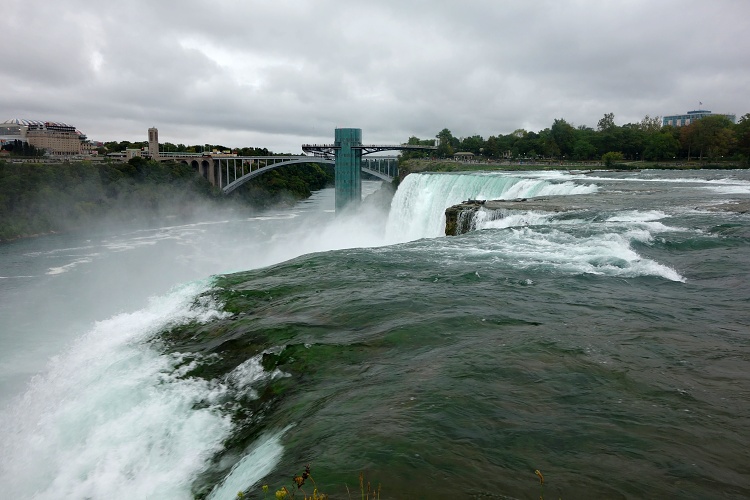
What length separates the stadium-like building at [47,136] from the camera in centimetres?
9094

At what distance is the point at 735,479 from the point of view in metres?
3.54

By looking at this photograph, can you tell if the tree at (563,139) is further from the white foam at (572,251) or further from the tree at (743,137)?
the white foam at (572,251)

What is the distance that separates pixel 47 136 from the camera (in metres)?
92.1

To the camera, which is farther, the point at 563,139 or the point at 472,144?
the point at 472,144

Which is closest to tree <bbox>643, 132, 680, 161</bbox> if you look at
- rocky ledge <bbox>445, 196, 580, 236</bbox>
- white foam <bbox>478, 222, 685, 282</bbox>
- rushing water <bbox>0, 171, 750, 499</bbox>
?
rocky ledge <bbox>445, 196, 580, 236</bbox>

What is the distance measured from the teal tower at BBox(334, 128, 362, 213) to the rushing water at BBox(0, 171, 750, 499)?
118ft

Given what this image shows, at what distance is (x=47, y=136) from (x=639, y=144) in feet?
309

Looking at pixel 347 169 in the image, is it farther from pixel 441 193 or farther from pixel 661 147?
pixel 661 147

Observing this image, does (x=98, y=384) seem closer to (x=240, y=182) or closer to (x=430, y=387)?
(x=430, y=387)

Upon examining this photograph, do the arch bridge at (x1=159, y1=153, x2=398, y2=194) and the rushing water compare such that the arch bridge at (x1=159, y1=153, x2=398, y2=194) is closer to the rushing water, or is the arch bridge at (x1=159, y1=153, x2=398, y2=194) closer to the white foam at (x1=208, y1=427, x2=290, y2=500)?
the rushing water

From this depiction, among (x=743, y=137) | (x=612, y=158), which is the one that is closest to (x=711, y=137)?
(x=743, y=137)

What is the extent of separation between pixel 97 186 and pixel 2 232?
11.7 m

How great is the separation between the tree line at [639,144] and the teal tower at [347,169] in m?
22.7

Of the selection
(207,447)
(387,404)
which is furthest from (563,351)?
(207,447)
